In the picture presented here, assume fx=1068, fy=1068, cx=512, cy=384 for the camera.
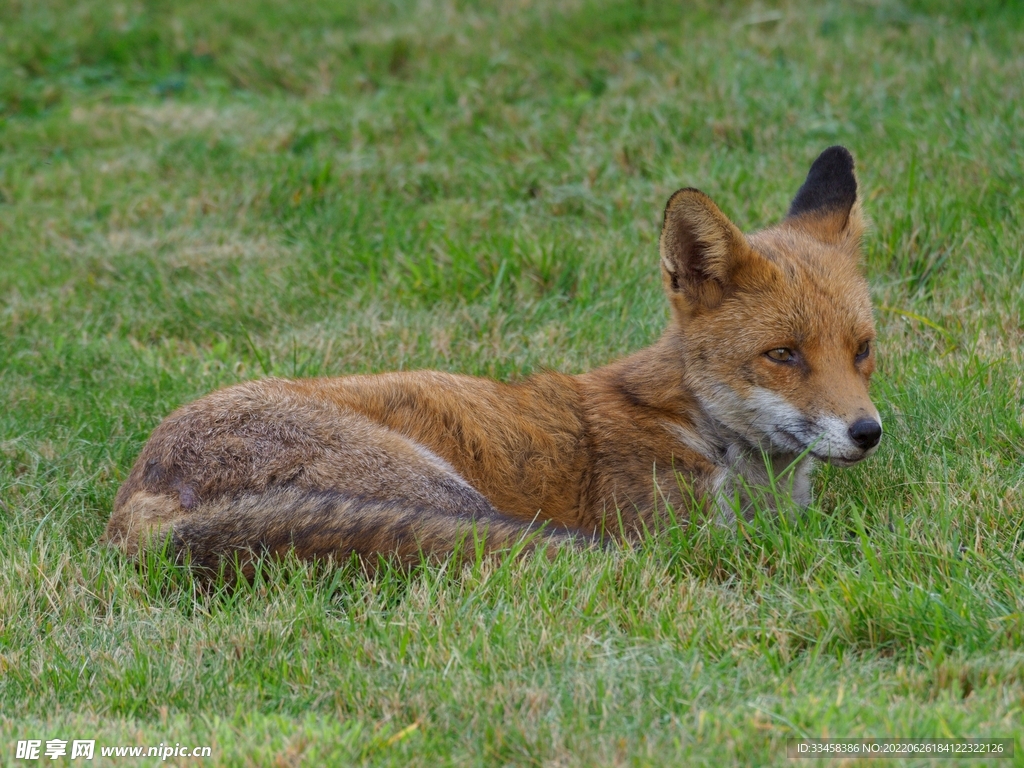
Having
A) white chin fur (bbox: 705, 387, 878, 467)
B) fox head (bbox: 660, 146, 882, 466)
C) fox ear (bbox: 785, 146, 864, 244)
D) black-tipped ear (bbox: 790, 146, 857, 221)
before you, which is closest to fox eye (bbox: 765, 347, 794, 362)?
fox head (bbox: 660, 146, 882, 466)

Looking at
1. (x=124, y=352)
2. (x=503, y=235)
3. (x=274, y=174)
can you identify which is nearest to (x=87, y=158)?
(x=274, y=174)

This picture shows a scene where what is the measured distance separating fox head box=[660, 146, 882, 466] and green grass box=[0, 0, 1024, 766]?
0.42m

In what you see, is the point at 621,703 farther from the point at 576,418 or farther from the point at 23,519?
the point at 23,519

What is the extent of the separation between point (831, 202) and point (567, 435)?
1.90m

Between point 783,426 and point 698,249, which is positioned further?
point 698,249

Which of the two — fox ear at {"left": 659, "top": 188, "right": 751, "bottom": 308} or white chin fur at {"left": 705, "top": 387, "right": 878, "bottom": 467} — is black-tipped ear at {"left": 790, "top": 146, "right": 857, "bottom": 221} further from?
white chin fur at {"left": 705, "top": 387, "right": 878, "bottom": 467}

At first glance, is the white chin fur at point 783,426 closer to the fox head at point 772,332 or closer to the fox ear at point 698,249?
the fox head at point 772,332

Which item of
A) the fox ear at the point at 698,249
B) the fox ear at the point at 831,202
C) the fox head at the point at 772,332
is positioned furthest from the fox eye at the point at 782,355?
the fox ear at the point at 831,202

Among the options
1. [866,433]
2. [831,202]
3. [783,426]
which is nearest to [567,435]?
[783,426]

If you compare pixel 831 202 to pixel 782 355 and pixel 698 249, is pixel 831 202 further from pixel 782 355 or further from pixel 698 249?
pixel 782 355

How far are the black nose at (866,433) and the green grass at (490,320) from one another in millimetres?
324

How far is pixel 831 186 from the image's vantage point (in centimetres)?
561

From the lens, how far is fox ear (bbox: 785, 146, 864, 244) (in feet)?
17.9

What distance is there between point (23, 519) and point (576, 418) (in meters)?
2.66
